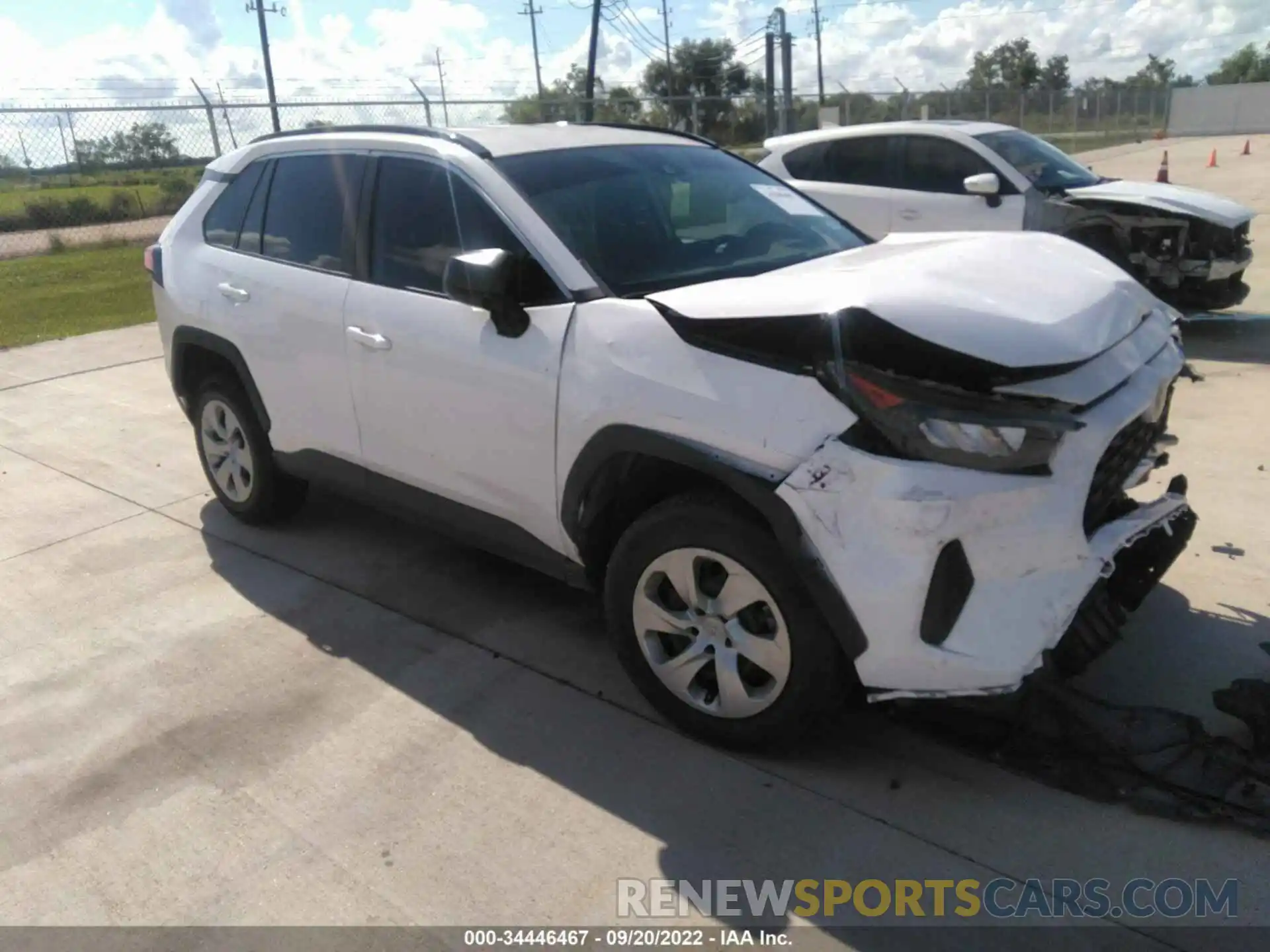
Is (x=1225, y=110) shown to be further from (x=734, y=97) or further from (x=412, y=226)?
(x=412, y=226)

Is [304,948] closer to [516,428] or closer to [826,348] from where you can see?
[516,428]

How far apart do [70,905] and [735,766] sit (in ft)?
5.98

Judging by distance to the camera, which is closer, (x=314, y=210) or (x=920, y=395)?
(x=920, y=395)

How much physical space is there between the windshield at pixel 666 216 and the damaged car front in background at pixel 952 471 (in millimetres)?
685

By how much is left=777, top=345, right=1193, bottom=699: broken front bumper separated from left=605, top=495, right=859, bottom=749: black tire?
0.16 metres

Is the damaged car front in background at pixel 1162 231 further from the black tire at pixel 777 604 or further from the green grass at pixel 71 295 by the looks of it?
the green grass at pixel 71 295

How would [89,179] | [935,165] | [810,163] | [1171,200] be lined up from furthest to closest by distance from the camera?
[89,179] → [810,163] → [935,165] → [1171,200]

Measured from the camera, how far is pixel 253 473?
4.93 m

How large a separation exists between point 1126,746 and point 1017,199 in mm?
6545

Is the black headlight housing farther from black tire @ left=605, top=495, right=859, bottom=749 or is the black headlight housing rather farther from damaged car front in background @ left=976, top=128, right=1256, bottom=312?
damaged car front in background @ left=976, top=128, right=1256, bottom=312

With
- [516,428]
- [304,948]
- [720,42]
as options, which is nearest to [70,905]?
[304,948]

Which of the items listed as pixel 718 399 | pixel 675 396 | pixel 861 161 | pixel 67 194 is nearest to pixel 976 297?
pixel 718 399

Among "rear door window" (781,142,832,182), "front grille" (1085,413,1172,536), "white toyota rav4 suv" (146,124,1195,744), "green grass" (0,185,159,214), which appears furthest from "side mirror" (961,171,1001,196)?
"green grass" (0,185,159,214)

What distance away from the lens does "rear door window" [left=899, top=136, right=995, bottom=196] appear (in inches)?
352
